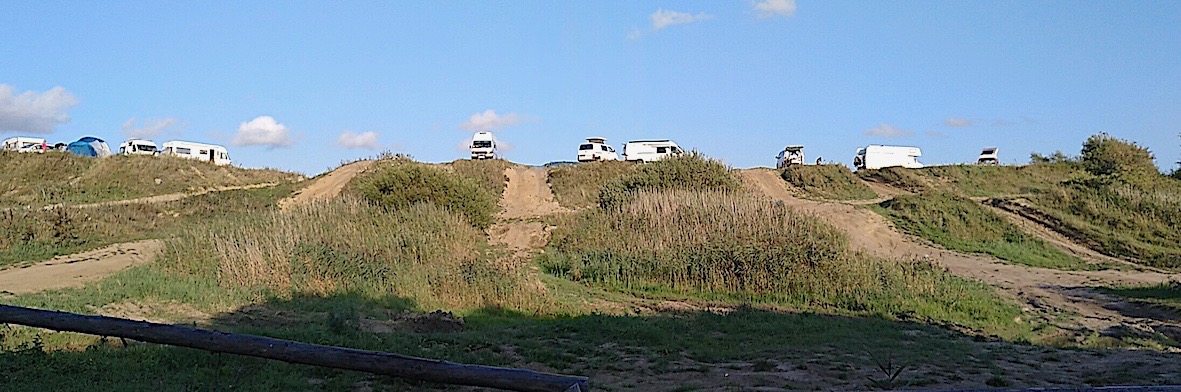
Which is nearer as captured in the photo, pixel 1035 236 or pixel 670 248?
pixel 670 248

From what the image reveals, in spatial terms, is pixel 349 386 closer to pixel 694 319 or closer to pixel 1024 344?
pixel 694 319

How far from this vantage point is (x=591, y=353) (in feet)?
33.8

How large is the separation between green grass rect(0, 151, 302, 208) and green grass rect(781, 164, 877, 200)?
26.2 meters

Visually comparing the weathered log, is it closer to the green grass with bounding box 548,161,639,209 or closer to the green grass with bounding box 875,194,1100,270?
the green grass with bounding box 875,194,1100,270

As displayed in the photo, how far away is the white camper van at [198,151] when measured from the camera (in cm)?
Answer: 4896

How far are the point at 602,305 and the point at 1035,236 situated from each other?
1810cm

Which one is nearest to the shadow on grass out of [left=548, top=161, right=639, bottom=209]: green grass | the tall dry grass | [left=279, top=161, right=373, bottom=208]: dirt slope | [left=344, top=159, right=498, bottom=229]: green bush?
the tall dry grass

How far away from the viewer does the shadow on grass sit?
24.8 ft

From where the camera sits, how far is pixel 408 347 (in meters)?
9.37

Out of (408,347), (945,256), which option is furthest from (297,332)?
(945,256)

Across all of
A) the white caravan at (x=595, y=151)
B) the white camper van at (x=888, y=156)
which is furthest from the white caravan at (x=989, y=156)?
the white caravan at (x=595, y=151)

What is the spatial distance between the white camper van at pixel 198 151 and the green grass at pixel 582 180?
21098 millimetres

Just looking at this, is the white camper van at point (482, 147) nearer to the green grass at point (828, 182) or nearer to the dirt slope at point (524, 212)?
the dirt slope at point (524, 212)

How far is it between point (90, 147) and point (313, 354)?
163ft
